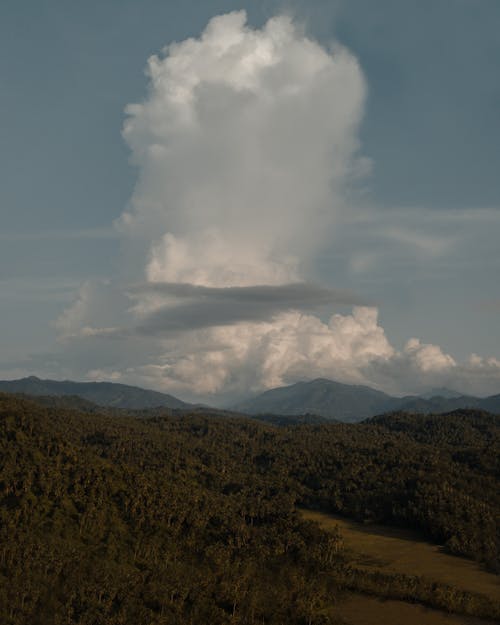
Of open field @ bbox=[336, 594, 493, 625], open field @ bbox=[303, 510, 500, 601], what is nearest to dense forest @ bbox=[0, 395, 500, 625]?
open field @ bbox=[336, 594, 493, 625]

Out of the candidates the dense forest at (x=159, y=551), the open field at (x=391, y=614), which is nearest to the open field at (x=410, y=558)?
the dense forest at (x=159, y=551)

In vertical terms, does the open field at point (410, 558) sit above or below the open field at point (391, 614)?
below

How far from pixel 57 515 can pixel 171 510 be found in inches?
1031

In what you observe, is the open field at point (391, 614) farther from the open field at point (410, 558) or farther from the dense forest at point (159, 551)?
the open field at point (410, 558)

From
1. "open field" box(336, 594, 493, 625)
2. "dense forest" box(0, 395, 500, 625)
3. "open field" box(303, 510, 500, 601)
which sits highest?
"dense forest" box(0, 395, 500, 625)

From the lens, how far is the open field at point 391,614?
357ft

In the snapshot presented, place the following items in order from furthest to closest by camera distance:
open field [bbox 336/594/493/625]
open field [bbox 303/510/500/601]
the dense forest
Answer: open field [bbox 303/510/500/601], open field [bbox 336/594/493/625], the dense forest

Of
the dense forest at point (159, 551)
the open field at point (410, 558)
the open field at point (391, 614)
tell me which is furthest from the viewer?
the open field at point (410, 558)

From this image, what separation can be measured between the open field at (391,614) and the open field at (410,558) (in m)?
18.4

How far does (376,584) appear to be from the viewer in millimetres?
125250

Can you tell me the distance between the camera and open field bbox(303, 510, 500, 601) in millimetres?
138125

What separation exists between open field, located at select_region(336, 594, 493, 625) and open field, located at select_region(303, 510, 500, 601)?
18.4 meters

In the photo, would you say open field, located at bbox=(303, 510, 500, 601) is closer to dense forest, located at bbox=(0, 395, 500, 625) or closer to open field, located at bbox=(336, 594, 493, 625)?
dense forest, located at bbox=(0, 395, 500, 625)

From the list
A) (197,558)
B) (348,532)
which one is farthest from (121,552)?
(348,532)
